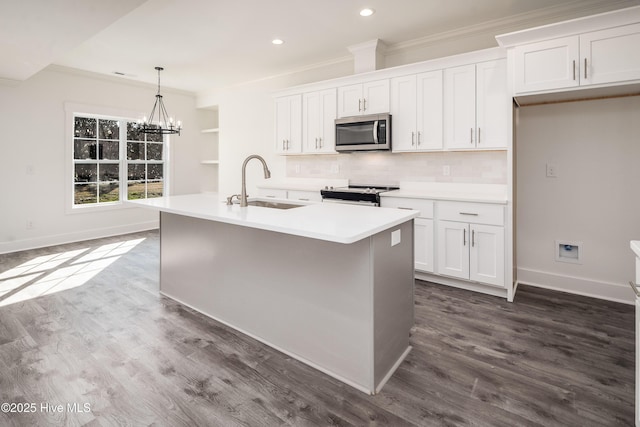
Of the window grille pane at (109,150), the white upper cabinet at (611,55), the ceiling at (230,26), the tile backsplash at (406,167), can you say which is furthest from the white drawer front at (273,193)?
the white upper cabinet at (611,55)

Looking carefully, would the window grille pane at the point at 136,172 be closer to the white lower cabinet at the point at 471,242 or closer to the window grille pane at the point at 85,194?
the window grille pane at the point at 85,194

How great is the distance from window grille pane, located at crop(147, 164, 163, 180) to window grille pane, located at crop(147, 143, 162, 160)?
0.15 meters

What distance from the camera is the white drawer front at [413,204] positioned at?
356 cm

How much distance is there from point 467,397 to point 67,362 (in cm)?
235

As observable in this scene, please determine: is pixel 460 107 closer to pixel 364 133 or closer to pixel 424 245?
pixel 364 133

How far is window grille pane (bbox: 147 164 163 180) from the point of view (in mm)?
6660

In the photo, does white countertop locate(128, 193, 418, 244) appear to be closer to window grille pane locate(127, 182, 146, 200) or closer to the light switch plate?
the light switch plate

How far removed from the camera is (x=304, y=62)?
16.5ft

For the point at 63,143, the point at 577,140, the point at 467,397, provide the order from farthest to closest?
the point at 63,143 → the point at 577,140 → the point at 467,397

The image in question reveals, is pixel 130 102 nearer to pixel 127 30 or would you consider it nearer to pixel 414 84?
pixel 127 30

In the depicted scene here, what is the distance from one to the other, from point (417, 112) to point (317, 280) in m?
2.58

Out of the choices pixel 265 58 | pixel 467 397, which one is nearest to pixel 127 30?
pixel 265 58

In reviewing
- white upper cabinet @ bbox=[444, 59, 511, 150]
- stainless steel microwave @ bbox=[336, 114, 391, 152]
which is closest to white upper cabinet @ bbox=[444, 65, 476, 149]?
white upper cabinet @ bbox=[444, 59, 511, 150]

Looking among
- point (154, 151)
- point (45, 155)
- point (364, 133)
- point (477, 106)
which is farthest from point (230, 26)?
point (154, 151)
